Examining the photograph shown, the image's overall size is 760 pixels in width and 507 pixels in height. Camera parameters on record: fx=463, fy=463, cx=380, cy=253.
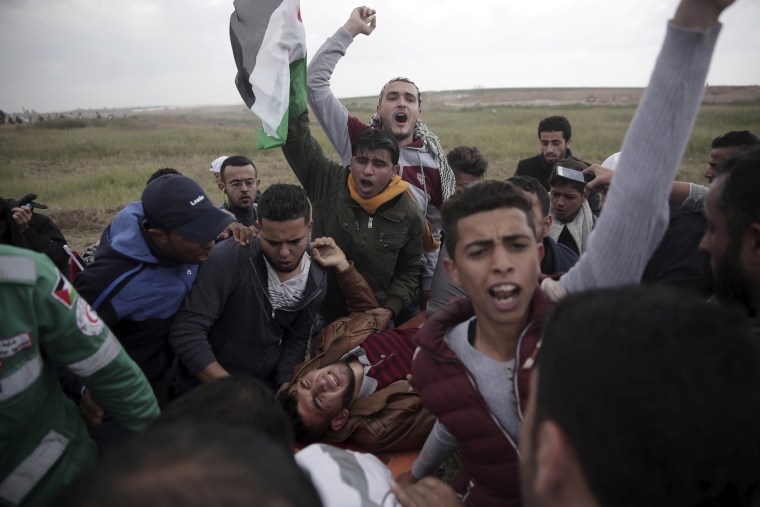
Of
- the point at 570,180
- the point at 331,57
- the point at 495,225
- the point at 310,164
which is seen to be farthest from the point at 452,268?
the point at 331,57

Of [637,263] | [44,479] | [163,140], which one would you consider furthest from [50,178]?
[637,263]

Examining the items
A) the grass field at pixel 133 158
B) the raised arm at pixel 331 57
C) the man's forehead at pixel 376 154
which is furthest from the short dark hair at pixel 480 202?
the grass field at pixel 133 158

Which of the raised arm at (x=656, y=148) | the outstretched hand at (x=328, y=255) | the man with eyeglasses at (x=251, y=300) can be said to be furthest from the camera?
the outstretched hand at (x=328, y=255)

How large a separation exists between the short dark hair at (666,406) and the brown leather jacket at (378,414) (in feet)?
6.61

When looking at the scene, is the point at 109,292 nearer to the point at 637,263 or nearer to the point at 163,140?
the point at 637,263

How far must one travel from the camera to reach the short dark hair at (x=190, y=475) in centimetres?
60

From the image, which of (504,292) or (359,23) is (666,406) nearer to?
(504,292)

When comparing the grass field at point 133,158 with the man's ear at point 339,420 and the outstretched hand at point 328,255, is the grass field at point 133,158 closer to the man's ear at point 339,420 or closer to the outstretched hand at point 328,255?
the outstretched hand at point 328,255

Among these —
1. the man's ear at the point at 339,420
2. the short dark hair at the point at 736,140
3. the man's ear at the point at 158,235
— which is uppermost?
the short dark hair at the point at 736,140

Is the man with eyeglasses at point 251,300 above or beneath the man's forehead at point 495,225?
beneath

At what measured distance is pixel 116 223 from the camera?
2477mm

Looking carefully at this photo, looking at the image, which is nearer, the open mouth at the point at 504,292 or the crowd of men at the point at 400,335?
the crowd of men at the point at 400,335

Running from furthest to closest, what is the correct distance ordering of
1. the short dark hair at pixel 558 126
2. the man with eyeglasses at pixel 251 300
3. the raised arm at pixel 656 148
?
the short dark hair at pixel 558 126 < the man with eyeglasses at pixel 251 300 < the raised arm at pixel 656 148

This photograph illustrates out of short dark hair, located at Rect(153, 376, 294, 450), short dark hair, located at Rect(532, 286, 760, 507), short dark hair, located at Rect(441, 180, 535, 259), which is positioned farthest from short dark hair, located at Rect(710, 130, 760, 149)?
short dark hair, located at Rect(153, 376, 294, 450)
